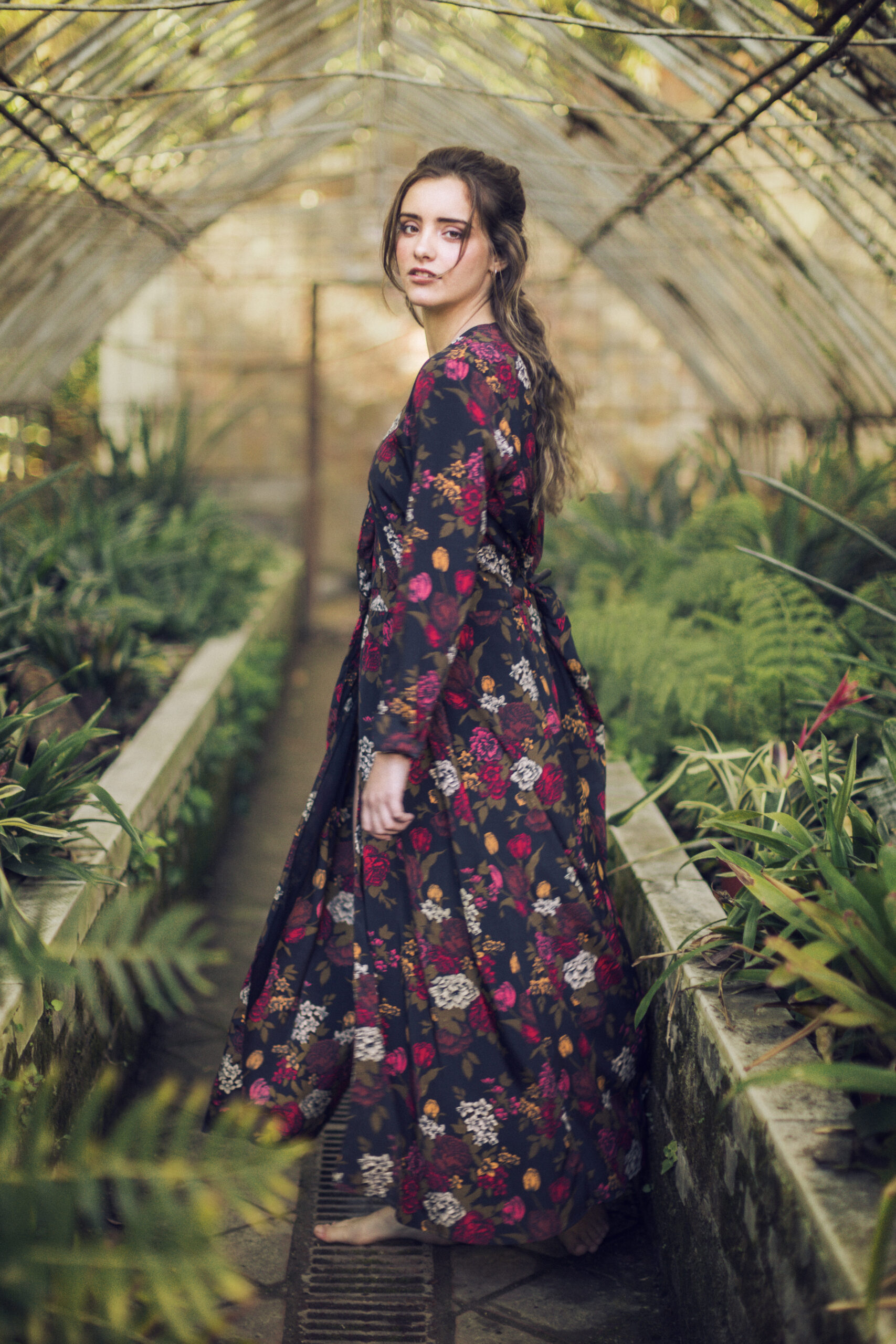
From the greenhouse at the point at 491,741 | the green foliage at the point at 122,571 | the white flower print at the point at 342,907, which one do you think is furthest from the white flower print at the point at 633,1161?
the green foliage at the point at 122,571

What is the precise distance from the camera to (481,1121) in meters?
1.88

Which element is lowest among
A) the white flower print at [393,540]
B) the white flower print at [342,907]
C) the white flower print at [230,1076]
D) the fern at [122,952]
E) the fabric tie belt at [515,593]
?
the white flower print at [230,1076]

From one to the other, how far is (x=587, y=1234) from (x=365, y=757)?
1.00m

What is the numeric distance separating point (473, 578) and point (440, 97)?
418 centimetres

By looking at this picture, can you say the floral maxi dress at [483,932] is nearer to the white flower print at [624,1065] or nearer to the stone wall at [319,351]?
the white flower print at [624,1065]

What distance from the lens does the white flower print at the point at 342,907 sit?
6.75 feet

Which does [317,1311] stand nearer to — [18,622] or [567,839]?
[567,839]

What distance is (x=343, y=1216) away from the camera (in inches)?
87.8

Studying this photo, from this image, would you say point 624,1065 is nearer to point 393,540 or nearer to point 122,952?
point 393,540

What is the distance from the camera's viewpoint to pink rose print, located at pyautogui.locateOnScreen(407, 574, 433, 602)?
5.60 feet

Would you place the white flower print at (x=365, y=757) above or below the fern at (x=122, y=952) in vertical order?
above

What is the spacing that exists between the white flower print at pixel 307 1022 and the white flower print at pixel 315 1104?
10 cm

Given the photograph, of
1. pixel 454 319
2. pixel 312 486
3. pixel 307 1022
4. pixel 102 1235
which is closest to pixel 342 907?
pixel 307 1022

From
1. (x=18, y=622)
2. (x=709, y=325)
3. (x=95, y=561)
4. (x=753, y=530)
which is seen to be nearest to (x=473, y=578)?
(x=18, y=622)
